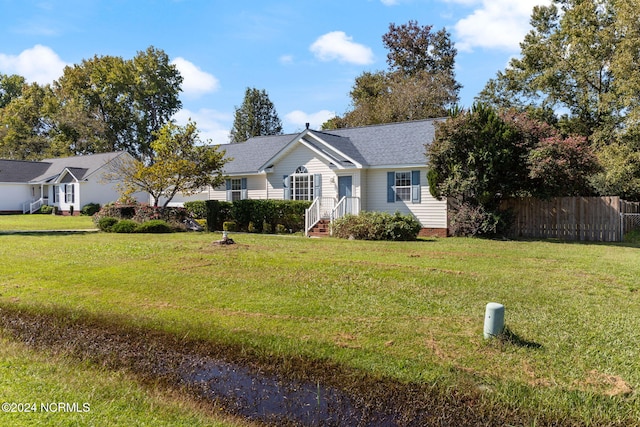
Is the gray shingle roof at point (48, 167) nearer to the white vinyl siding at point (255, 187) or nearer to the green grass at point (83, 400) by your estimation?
the white vinyl siding at point (255, 187)

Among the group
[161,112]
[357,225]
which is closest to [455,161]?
[357,225]

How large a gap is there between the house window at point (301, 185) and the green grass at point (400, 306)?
9.91m

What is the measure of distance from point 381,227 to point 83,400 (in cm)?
1325

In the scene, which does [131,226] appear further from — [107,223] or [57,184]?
[57,184]

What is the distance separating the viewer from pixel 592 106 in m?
28.1

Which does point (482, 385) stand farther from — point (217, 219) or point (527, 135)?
point (217, 219)

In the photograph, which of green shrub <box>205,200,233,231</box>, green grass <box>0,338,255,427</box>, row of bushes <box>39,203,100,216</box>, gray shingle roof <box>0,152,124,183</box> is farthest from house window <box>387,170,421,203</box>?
gray shingle roof <box>0,152,124,183</box>

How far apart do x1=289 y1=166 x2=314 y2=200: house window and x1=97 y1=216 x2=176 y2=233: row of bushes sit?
6.31 m

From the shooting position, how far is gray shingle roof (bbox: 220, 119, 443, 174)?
2086cm

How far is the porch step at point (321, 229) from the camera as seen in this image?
762 inches

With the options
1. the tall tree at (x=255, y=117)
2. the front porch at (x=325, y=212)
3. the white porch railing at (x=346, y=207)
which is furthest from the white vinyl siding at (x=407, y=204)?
the tall tree at (x=255, y=117)

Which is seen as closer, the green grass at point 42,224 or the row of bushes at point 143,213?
the row of bushes at point 143,213

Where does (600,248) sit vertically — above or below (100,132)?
below

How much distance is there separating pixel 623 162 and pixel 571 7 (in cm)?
1295
